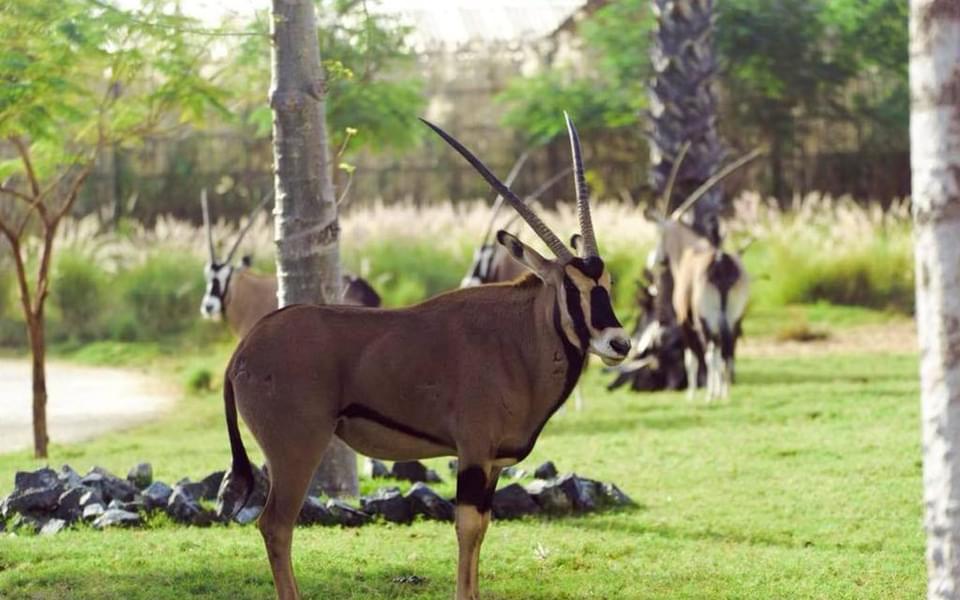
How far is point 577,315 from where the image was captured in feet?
19.7

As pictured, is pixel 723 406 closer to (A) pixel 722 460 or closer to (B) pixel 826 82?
(A) pixel 722 460

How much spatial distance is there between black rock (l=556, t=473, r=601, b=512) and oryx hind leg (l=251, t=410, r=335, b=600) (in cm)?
287

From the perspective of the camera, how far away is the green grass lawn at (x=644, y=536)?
6762 millimetres

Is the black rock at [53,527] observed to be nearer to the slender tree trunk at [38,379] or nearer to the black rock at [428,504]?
the black rock at [428,504]

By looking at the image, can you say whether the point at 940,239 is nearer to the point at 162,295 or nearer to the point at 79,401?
the point at 79,401

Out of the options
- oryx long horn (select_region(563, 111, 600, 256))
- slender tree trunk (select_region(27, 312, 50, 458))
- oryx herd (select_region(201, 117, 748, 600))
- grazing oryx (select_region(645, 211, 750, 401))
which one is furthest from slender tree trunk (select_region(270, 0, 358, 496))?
grazing oryx (select_region(645, 211, 750, 401))

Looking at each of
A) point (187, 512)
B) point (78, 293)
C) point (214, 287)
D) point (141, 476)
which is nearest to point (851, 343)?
point (214, 287)

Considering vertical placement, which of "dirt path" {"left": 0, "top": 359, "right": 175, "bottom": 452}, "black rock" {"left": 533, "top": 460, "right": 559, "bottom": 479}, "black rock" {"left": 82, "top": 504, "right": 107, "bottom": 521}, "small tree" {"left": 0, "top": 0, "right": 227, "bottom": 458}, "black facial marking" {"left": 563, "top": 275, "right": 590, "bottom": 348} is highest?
"small tree" {"left": 0, "top": 0, "right": 227, "bottom": 458}

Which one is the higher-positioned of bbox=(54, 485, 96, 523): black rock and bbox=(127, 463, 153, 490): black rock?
bbox=(54, 485, 96, 523): black rock

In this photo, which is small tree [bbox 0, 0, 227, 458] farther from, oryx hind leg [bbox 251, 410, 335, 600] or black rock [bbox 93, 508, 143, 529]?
oryx hind leg [bbox 251, 410, 335, 600]

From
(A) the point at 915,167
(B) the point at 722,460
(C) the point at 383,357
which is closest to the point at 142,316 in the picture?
(B) the point at 722,460

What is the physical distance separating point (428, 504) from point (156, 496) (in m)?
1.32

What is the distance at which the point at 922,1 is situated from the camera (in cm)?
432

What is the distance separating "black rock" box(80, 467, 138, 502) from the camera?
28.0ft
